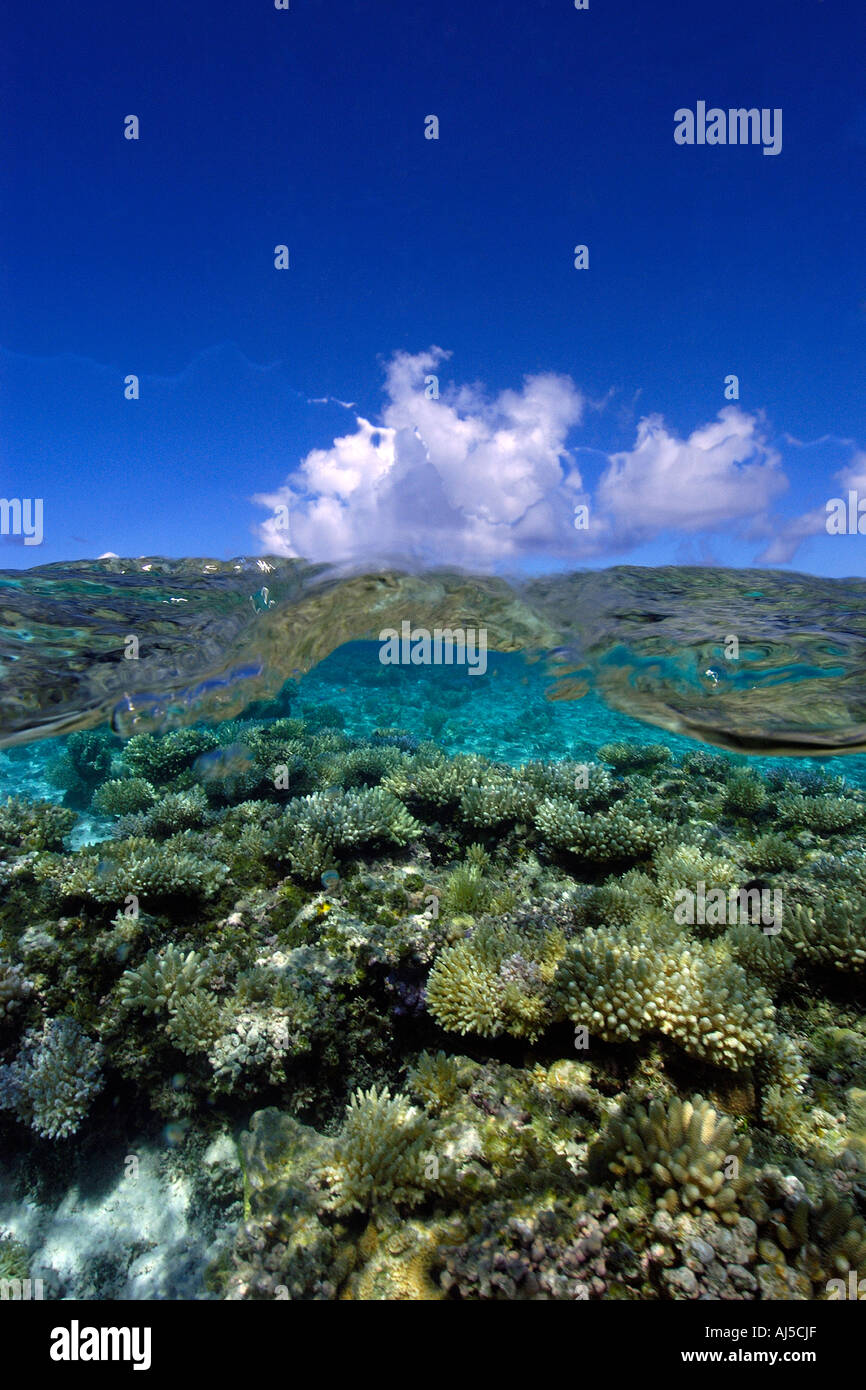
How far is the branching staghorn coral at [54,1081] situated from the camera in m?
4.86

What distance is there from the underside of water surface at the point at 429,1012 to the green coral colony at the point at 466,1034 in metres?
0.02

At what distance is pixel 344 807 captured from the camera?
7.80 metres

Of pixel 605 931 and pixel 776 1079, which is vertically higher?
pixel 605 931

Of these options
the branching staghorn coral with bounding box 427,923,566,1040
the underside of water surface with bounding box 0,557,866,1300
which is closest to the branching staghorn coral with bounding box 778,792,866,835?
the underside of water surface with bounding box 0,557,866,1300

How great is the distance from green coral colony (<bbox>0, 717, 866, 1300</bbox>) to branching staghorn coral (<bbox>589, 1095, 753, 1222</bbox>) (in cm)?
2

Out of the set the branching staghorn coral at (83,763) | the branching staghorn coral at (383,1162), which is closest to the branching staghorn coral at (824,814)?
the branching staghorn coral at (383,1162)

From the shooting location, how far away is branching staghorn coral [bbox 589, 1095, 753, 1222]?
3.05m

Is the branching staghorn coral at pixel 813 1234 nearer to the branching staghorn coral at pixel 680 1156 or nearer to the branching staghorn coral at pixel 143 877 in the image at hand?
the branching staghorn coral at pixel 680 1156

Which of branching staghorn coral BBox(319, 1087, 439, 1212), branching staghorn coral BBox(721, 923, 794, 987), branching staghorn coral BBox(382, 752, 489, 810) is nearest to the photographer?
branching staghorn coral BBox(319, 1087, 439, 1212)

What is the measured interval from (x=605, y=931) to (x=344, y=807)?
162 inches

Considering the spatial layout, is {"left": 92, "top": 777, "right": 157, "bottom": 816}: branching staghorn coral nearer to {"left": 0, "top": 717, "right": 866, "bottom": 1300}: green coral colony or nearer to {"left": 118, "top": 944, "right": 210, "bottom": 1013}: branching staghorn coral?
{"left": 0, "top": 717, "right": 866, "bottom": 1300}: green coral colony

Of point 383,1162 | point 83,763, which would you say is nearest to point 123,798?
point 83,763
